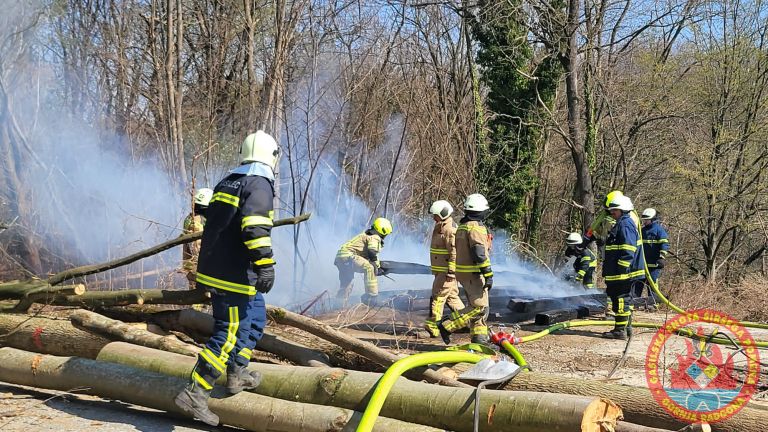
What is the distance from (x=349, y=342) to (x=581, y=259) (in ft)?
22.4

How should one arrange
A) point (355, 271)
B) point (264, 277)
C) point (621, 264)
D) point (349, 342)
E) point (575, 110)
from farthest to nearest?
point (575, 110), point (355, 271), point (621, 264), point (349, 342), point (264, 277)

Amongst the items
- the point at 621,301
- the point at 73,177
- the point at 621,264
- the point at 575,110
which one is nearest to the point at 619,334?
the point at 621,301

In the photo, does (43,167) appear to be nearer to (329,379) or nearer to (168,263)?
(168,263)

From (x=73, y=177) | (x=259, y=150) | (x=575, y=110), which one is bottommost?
(x=259, y=150)

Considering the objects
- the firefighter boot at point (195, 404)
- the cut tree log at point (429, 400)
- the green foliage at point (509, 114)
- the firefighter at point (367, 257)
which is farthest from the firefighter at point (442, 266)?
the green foliage at point (509, 114)

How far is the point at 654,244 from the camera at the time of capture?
12.6m

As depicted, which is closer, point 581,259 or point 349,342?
point 349,342

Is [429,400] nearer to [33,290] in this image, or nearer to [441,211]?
[33,290]

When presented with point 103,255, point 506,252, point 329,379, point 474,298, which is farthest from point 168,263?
point 506,252

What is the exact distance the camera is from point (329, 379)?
4465 mm

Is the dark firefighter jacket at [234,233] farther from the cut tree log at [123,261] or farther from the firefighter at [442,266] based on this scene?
the firefighter at [442,266]

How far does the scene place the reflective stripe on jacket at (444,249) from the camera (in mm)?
8500

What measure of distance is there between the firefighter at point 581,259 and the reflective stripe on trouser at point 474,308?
337 centimetres

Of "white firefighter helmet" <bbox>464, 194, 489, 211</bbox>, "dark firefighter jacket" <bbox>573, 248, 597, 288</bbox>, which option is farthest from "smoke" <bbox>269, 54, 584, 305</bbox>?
"white firefighter helmet" <bbox>464, 194, 489, 211</bbox>
